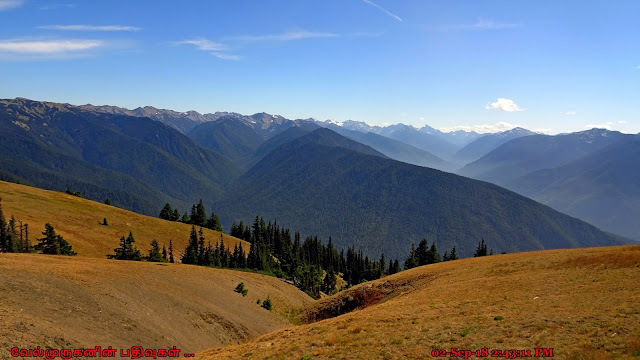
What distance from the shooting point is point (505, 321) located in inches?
1024

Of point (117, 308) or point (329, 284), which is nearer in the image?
point (117, 308)

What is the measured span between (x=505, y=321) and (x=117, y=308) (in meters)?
35.6

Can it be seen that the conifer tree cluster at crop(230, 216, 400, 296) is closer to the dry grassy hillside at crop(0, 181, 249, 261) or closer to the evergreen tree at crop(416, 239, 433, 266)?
the evergreen tree at crop(416, 239, 433, 266)

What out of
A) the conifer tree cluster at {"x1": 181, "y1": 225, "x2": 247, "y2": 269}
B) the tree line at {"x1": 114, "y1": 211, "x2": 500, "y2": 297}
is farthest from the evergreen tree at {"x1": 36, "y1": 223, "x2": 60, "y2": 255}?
the conifer tree cluster at {"x1": 181, "y1": 225, "x2": 247, "y2": 269}

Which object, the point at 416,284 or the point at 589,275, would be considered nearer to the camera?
the point at 589,275

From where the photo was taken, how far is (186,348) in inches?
1334

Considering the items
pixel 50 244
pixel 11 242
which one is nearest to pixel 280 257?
pixel 50 244

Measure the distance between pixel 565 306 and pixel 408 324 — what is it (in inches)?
511

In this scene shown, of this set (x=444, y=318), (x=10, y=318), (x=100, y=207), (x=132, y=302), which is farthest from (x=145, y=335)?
(x=100, y=207)

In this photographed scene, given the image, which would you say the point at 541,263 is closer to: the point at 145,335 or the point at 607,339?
the point at 607,339

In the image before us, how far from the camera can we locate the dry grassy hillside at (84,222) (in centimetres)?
8381

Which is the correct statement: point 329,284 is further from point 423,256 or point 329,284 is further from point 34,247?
point 34,247

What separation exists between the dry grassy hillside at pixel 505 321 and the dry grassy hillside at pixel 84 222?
234 feet

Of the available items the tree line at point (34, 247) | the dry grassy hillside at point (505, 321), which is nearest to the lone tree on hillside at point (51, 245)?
the tree line at point (34, 247)
